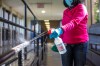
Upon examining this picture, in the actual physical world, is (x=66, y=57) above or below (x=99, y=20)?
below

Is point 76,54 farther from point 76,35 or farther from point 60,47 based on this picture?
point 60,47

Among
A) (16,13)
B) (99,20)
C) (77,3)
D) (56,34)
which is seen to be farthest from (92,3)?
(16,13)

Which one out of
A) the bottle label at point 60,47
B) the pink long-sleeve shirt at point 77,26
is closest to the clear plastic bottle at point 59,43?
the bottle label at point 60,47

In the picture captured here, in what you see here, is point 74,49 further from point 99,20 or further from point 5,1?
point 5,1

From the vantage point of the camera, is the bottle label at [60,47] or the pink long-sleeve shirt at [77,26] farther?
the pink long-sleeve shirt at [77,26]

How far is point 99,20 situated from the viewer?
5.30 metres

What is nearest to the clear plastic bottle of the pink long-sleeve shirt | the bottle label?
the bottle label

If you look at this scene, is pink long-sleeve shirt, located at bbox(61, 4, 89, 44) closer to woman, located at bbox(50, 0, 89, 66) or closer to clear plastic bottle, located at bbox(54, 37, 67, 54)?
woman, located at bbox(50, 0, 89, 66)

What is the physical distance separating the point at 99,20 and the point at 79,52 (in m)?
3.41

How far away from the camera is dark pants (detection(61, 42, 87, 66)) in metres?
2.04

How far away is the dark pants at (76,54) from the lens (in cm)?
204

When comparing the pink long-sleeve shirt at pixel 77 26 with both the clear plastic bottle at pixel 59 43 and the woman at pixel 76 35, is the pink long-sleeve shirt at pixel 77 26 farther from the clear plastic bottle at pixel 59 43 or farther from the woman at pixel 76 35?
the clear plastic bottle at pixel 59 43

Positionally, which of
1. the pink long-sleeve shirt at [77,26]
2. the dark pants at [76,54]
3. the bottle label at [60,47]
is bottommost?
the dark pants at [76,54]

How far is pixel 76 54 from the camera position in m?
2.06
